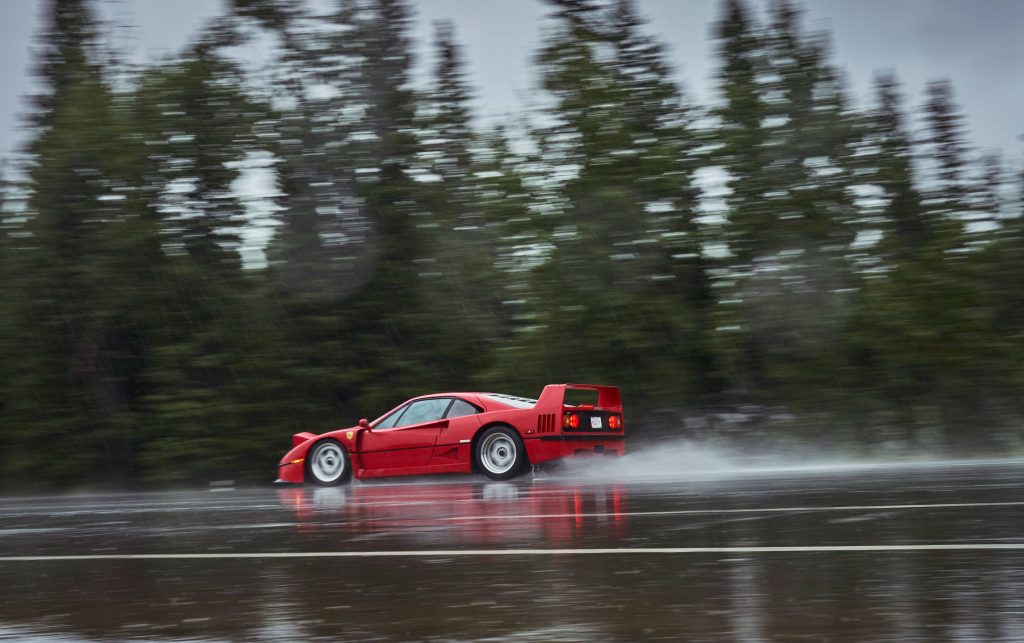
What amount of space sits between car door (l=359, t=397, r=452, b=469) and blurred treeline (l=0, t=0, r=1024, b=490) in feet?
14.2

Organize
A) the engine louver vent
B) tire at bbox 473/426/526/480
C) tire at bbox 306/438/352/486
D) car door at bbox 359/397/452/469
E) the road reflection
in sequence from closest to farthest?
the road reflection < the engine louver vent < tire at bbox 473/426/526/480 < car door at bbox 359/397/452/469 < tire at bbox 306/438/352/486

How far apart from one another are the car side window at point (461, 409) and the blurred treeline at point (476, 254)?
4471 mm

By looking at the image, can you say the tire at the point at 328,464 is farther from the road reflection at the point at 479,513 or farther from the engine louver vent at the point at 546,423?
the engine louver vent at the point at 546,423

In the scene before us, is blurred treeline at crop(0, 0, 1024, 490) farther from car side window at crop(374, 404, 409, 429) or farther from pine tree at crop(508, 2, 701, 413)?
car side window at crop(374, 404, 409, 429)

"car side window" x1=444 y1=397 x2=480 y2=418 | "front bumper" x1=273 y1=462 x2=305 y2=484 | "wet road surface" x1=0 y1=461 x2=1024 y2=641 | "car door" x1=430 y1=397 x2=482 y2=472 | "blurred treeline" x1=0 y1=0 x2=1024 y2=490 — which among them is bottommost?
"wet road surface" x1=0 y1=461 x2=1024 y2=641

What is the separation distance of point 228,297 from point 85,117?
174 inches

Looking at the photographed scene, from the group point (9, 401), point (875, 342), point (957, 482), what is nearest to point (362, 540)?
point (957, 482)

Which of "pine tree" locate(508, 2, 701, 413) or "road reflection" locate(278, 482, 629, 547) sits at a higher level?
"pine tree" locate(508, 2, 701, 413)

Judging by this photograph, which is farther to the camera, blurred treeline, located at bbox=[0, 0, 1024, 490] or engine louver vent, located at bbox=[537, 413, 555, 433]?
blurred treeline, located at bbox=[0, 0, 1024, 490]

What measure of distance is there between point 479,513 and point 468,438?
569 cm

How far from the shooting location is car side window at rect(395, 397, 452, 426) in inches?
595

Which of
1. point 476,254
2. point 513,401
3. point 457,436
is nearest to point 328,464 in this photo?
point 457,436

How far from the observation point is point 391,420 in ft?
51.1

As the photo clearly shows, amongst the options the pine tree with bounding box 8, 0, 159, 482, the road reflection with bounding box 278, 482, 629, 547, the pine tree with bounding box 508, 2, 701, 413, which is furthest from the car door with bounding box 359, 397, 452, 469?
the pine tree with bounding box 8, 0, 159, 482
